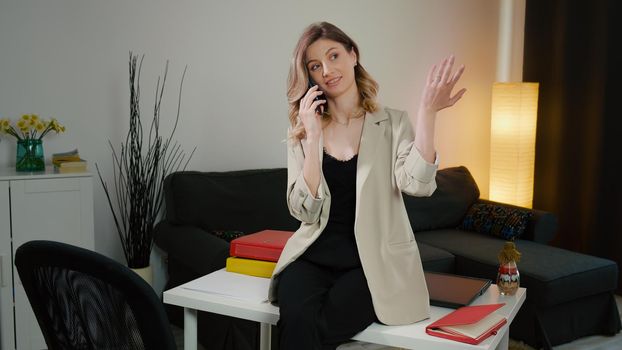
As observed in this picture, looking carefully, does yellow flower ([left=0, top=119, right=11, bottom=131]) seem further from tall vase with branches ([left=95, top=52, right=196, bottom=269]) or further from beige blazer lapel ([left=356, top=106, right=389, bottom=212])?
beige blazer lapel ([left=356, top=106, right=389, bottom=212])

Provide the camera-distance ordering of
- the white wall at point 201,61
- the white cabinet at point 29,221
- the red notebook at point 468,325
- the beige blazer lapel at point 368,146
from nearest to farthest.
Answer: the red notebook at point 468,325
the beige blazer lapel at point 368,146
the white cabinet at point 29,221
the white wall at point 201,61

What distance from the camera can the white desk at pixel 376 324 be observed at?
1.58m

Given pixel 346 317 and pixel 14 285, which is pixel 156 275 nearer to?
pixel 14 285

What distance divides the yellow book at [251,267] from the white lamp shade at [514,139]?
2937mm

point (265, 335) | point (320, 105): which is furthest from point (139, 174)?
point (320, 105)

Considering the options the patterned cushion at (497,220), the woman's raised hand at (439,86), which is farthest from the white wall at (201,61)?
the woman's raised hand at (439,86)

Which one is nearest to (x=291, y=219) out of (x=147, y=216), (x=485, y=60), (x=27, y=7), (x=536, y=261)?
(x=147, y=216)

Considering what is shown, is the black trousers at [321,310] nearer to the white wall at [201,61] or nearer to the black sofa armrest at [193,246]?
the black sofa armrest at [193,246]

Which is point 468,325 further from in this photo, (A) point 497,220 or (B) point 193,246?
(A) point 497,220

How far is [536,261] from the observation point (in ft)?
11.0

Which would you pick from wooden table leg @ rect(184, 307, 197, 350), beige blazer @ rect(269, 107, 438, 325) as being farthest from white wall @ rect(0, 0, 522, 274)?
beige blazer @ rect(269, 107, 438, 325)

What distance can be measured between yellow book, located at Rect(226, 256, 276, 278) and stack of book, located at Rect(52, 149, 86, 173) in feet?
3.79

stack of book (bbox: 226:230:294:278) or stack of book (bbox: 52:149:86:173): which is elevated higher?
stack of book (bbox: 52:149:86:173)

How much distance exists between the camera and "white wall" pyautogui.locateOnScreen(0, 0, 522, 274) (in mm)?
3117
